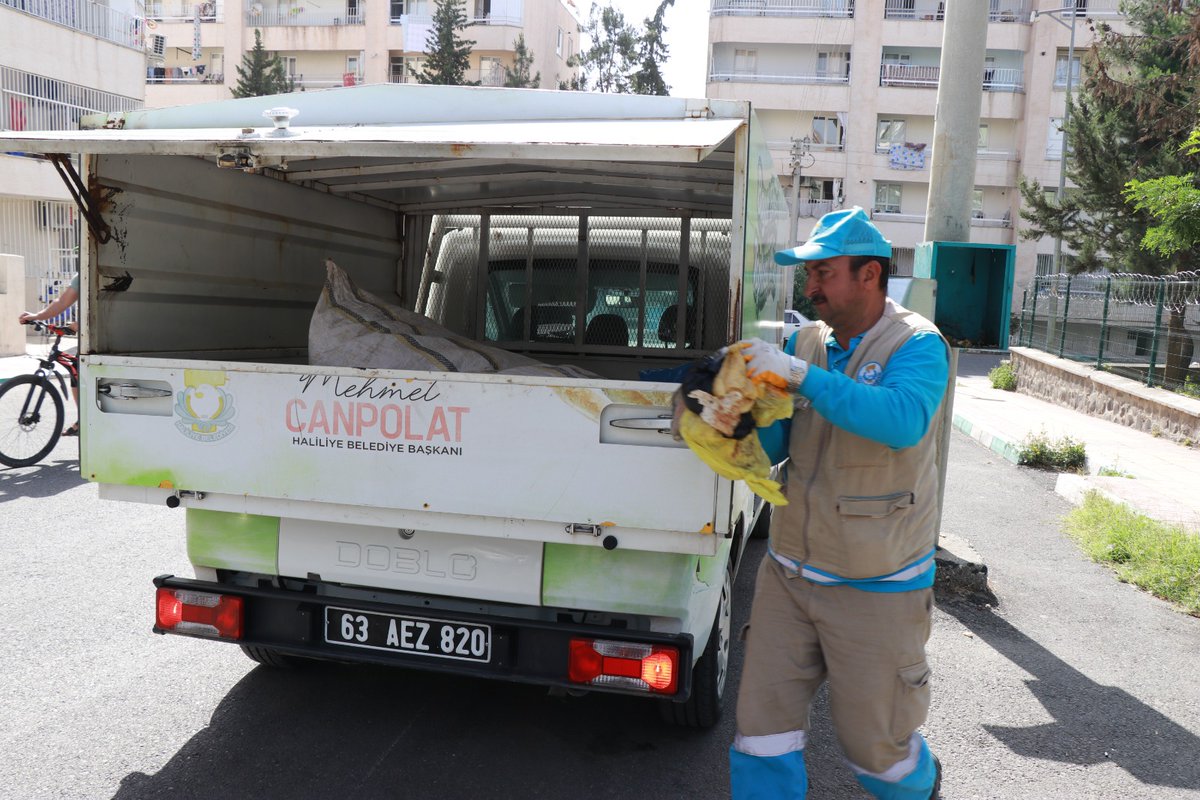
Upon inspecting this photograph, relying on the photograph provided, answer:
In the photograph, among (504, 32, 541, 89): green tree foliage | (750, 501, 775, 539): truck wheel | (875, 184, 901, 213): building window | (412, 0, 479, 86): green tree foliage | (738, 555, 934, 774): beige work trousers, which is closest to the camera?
(738, 555, 934, 774): beige work trousers

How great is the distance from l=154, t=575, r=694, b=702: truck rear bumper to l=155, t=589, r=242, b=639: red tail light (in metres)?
0.01

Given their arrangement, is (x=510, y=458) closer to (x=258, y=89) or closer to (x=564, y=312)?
(x=564, y=312)

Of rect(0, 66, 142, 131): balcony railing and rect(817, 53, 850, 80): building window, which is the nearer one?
rect(0, 66, 142, 131): balcony railing

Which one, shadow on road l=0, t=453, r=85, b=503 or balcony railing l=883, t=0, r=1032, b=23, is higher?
balcony railing l=883, t=0, r=1032, b=23

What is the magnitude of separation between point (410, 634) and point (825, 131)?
146 feet

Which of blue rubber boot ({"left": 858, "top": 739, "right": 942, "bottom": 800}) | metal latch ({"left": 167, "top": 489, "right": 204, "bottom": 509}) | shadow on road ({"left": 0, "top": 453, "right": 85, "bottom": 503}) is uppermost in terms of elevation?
metal latch ({"left": 167, "top": 489, "right": 204, "bottom": 509})

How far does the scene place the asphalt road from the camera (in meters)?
3.40

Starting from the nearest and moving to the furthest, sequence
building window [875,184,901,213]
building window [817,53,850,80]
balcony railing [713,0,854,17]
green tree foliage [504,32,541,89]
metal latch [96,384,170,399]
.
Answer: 1. metal latch [96,384,170,399]
2. building window [875,184,901,213]
3. balcony railing [713,0,854,17]
4. building window [817,53,850,80]
5. green tree foliage [504,32,541,89]

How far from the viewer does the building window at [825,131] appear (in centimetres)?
4438

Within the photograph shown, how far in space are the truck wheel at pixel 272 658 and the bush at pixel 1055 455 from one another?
8.55 m

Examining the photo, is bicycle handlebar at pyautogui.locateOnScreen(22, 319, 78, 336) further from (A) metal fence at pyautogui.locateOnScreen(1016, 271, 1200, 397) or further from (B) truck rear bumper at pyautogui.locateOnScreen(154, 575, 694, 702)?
(A) metal fence at pyautogui.locateOnScreen(1016, 271, 1200, 397)

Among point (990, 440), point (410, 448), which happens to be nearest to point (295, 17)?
point (990, 440)

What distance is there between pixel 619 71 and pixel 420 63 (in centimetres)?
1053

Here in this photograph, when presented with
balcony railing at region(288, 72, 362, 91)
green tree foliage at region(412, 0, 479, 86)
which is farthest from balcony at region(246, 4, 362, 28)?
green tree foliage at region(412, 0, 479, 86)
